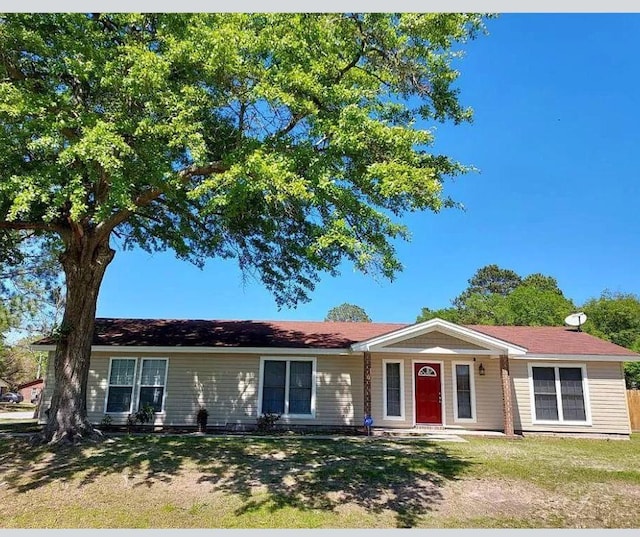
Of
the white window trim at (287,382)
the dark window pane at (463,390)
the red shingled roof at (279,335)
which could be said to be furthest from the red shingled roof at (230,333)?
the dark window pane at (463,390)

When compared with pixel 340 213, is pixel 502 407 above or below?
below

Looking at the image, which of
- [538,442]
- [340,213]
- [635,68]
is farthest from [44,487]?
[635,68]

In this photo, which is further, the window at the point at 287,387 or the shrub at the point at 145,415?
the window at the point at 287,387

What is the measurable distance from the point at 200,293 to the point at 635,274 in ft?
138

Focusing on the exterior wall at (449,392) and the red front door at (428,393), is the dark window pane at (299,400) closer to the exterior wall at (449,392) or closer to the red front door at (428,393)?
the exterior wall at (449,392)

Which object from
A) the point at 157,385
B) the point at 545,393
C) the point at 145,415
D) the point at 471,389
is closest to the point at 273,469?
the point at 145,415

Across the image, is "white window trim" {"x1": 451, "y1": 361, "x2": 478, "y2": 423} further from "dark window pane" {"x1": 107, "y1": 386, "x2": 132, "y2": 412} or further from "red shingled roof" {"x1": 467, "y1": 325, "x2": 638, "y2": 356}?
"dark window pane" {"x1": 107, "y1": 386, "x2": 132, "y2": 412}

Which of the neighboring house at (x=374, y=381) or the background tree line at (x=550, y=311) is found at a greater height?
the background tree line at (x=550, y=311)

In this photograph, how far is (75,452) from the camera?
Result: 9.33m

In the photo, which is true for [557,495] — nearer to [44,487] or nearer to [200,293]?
[44,487]

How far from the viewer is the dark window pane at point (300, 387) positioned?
14.6 m

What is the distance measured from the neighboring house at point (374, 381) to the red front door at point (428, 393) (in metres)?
0.03

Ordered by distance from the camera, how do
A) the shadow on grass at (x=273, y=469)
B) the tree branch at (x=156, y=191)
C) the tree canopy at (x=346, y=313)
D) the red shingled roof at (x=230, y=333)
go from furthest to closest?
the tree canopy at (x=346, y=313), the red shingled roof at (x=230, y=333), the tree branch at (x=156, y=191), the shadow on grass at (x=273, y=469)

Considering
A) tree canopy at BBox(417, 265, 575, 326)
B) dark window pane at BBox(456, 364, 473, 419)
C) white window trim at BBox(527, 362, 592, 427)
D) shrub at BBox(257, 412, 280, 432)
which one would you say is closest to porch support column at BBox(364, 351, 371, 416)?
shrub at BBox(257, 412, 280, 432)
